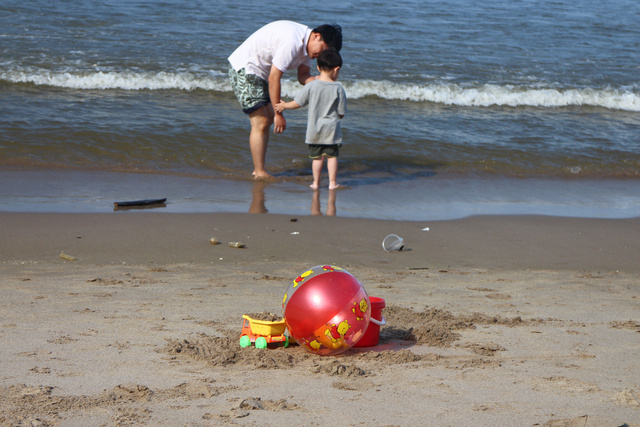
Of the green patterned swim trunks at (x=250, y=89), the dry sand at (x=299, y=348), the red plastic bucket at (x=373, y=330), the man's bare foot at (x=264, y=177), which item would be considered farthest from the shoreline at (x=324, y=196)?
the red plastic bucket at (x=373, y=330)

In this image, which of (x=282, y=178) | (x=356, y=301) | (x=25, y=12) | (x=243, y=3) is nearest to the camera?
(x=356, y=301)

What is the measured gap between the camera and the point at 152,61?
1275 cm

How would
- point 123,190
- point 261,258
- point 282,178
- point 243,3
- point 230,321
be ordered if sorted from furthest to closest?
1. point 243,3
2. point 282,178
3. point 123,190
4. point 261,258
5. point 230,321

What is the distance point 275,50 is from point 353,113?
4.35 m

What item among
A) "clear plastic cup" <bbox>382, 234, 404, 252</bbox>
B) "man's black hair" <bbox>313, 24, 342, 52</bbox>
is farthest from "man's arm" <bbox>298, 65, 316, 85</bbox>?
"clear plastic cup" <bbox>382, 234, 404, 252</bbox>

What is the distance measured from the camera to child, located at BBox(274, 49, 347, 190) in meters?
6.89

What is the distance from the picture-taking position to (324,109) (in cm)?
709

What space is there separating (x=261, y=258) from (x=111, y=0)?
14.1 metres

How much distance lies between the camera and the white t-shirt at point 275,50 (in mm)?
6648

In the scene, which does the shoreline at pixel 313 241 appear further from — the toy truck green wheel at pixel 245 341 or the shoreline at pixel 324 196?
the toy truck green wheel at pixel 245 341

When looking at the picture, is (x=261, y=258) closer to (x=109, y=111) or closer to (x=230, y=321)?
(x=230, y=321)

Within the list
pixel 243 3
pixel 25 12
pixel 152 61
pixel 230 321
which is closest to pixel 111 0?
pixel 25 12

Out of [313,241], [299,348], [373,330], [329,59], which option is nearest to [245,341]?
[299,348]

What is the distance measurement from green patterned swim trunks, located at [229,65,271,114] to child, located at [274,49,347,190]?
40 cm
